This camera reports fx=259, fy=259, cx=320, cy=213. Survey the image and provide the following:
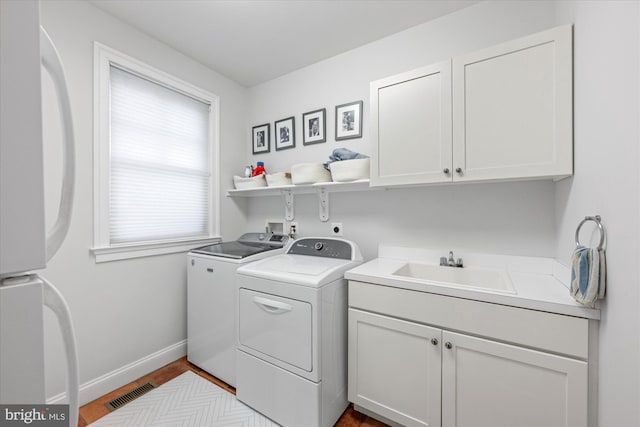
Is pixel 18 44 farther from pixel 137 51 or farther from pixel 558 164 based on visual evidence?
pixel 137 51

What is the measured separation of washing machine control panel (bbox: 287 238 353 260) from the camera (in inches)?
75.0

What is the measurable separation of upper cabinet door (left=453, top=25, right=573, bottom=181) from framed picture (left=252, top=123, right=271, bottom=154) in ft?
5.88

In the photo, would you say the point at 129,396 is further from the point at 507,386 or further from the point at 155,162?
the point at 507,386

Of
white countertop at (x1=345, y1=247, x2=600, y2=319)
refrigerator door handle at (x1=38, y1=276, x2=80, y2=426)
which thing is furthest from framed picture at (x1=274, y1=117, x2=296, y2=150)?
refrigerator door handle at (x1=38, y1=276, x2=80, y2=426)

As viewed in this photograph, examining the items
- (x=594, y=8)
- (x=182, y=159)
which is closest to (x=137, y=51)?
(x=182, y=159)

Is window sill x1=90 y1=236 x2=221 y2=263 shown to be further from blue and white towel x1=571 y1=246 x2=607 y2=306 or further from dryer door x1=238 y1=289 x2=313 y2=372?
blue and white towel x1=571 y1=246 x2=607 y2=306

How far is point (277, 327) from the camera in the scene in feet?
5.00

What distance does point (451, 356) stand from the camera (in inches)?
49.3

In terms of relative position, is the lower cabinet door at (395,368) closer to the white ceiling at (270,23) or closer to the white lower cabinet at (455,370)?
the white lower cabinet at (455,370)

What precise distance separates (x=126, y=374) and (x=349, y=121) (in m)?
2.54

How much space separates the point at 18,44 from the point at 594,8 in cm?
173

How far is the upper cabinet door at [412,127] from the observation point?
1485 mm

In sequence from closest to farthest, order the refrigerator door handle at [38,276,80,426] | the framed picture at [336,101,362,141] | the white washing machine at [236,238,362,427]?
the refrigerator door handle at [38,276,80,426] → the white washing machine at [236,238,362,427] → the framed picture at [336,101,362,141]
